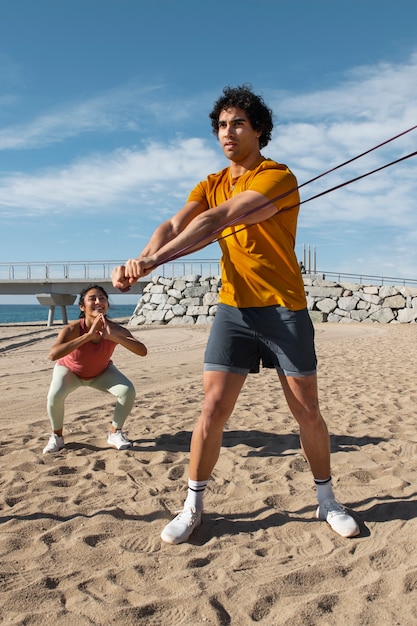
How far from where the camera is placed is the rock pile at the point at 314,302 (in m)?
24.4

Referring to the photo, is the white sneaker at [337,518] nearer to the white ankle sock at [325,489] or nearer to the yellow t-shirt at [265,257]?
the white ankle sock at [325,489]

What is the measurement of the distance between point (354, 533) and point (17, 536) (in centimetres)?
163

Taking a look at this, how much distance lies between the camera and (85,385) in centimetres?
444

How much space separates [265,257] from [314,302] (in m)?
23.0

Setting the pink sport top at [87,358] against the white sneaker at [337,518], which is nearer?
the white sneaker at [337,518]

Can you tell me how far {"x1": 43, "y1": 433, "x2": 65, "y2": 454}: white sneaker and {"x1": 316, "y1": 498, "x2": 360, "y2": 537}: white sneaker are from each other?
6.85 feet

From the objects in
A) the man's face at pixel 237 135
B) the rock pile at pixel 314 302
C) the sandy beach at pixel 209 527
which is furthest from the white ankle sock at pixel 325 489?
the rock pile at pixel 314 302

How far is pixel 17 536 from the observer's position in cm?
272

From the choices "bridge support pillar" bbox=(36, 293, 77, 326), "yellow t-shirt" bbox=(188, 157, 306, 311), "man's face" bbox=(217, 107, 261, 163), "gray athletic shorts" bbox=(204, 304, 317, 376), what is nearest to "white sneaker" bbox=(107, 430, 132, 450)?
"gray athletic shorts" bbox=(204, 304, 317, 376)

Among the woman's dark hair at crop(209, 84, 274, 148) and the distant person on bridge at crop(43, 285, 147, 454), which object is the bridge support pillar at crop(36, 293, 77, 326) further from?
the woman's dark hair at crop(209, 84, 274, 148)

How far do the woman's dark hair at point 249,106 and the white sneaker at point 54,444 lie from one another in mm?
2641

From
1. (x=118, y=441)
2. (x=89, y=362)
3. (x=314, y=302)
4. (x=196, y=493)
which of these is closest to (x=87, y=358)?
(x=89, y=362)

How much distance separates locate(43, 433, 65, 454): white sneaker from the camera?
13.7ft

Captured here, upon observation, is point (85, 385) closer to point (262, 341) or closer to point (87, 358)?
point (87, 358)
